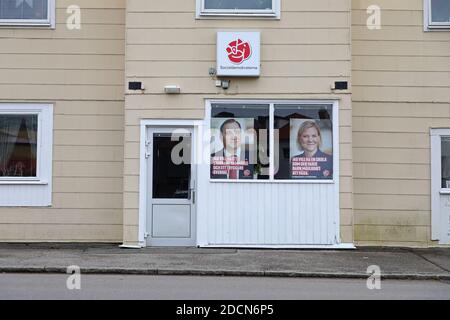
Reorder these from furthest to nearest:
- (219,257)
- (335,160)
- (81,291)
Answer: (335,160)
(219,257)
(81,291)

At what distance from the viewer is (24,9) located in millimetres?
13125

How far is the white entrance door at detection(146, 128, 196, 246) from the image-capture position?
12.4 metres

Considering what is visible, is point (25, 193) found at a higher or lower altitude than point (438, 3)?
lower

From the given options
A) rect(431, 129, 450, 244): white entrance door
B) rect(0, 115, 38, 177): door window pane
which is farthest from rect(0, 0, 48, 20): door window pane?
rect(431, 129, 450, 244): white entrance door

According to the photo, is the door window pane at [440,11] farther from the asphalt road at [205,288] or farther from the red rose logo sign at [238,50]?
the asphalt road at [205,288]

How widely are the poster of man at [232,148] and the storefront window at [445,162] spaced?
3.86 meters

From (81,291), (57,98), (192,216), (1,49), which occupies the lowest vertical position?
(81,291)

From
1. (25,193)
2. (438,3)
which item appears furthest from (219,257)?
(438,3)

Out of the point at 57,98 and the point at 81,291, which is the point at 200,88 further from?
the point at 81,291

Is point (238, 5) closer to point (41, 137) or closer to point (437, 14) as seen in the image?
point (437, 14)

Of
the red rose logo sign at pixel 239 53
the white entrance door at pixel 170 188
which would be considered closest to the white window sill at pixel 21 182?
the white entrance door at pixel 170 188

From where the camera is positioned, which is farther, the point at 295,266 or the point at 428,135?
the point at 428,135

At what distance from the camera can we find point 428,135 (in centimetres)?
1296

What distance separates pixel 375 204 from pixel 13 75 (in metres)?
7.68
